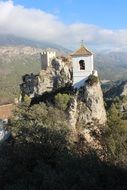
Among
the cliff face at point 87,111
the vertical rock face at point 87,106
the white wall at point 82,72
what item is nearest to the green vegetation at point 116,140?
the cliff face at point 87,111

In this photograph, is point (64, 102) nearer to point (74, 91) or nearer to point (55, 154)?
point (74, 91)

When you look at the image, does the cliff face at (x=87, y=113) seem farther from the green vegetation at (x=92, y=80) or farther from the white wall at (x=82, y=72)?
the white wall at (x=82, y=72)

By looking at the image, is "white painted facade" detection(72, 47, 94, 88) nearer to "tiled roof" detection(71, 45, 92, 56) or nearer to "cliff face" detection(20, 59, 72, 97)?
"tiled roof" detection(71, 45, 92, 56)

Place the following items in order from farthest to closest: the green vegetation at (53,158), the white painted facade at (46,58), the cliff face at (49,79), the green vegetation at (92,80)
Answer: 1. the white painted facade at (46,58)
2. the cliff face at (49,79)
3. the green vegetation at (92,80)
4. the green vegetation at (53,158)

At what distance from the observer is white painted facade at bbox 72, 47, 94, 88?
50.7 m

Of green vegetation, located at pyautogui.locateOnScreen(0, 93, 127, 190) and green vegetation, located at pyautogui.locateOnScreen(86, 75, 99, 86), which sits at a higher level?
green vegetation, located at pyautogui.locateOnScreen(86, 75, 99, 86)

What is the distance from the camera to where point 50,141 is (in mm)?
36281

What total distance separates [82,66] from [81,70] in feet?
2.32

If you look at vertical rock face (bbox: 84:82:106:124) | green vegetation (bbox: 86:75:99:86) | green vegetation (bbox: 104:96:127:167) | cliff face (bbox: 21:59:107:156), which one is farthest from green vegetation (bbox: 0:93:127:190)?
green vegetation (bbox: 86:75:99:86)

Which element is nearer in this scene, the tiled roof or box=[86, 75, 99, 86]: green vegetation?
box=[86, 75, 99, 86]: green vegetation

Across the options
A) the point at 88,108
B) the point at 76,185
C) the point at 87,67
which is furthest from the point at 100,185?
the point at 87,67

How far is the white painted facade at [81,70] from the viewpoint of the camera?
50656mm

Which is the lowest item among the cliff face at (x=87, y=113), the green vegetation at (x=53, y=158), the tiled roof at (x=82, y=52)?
the green vegetation at (x=53, y=158)

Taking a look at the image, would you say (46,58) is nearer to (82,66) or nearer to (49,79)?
(49,79)
